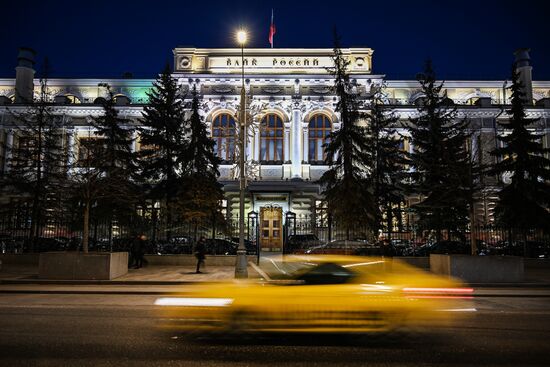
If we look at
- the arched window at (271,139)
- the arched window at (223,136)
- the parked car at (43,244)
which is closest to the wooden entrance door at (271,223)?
the arched window at (271,139)

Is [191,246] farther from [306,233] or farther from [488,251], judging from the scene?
[488,251]

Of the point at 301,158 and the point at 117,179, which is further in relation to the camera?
the point at 301,158

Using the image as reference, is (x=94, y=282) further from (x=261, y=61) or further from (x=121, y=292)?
(x=261, y=61)

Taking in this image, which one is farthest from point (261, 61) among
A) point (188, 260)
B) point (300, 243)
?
point (188, 260)

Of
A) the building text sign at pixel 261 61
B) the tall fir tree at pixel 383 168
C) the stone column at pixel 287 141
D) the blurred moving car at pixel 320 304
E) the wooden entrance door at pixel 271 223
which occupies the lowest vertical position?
the blurred moving car at pixel 320 304

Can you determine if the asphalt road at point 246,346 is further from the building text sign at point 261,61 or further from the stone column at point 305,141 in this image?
the building text sign at point 261,61

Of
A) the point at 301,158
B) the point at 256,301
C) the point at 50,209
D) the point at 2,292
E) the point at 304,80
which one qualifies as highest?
the point at 304,80

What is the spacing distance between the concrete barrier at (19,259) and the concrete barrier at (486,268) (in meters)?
20.7

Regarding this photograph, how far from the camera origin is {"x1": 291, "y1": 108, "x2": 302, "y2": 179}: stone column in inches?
1655

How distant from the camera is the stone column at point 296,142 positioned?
42031mm

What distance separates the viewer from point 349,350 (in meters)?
6.65

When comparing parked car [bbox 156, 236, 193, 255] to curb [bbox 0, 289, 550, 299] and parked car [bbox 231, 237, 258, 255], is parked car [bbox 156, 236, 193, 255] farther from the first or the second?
curb [bbox 0, 289, 550, 299]

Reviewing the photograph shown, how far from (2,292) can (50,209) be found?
15171mm

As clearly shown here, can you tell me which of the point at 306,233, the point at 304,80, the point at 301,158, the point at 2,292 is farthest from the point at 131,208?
the point at 304,80
